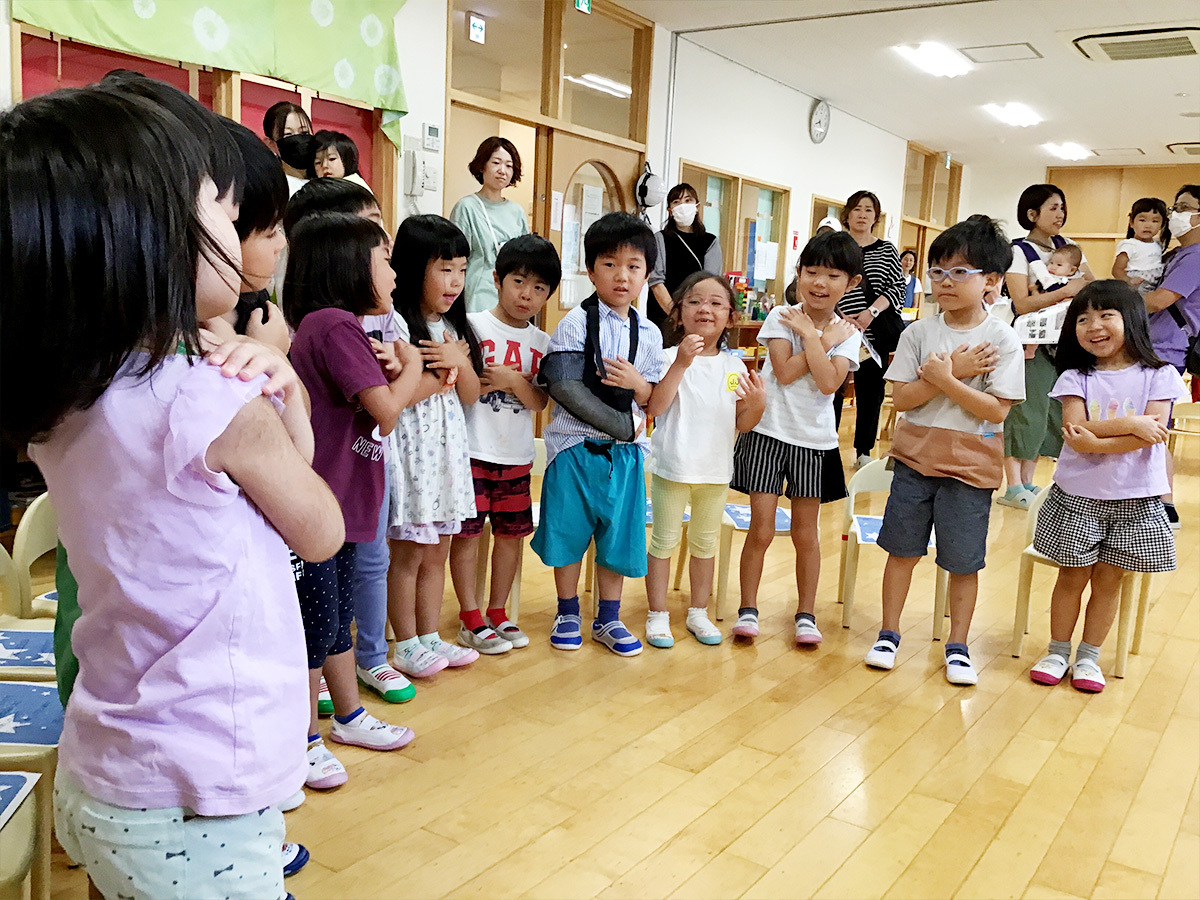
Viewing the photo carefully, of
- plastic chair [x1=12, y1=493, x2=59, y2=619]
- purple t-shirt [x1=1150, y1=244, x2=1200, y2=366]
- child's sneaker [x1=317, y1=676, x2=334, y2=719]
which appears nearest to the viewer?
plastic chair [x1=12, y1=493, x2=59, y2=619]

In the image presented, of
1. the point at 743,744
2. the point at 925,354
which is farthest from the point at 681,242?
the point at 743,744

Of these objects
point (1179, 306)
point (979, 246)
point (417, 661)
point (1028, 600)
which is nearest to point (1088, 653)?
point (1028, 600)

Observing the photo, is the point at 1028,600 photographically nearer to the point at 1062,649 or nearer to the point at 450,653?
the point at 1062,649

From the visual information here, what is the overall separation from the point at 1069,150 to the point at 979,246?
949cm

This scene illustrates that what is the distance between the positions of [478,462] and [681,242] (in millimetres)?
3206

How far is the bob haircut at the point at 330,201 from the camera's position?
2.16 m

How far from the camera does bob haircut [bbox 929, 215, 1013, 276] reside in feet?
8.43

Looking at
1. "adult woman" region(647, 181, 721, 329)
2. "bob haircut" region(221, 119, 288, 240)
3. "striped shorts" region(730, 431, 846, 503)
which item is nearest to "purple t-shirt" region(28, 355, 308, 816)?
"bob haircut" region(221, 119, 288, 240)

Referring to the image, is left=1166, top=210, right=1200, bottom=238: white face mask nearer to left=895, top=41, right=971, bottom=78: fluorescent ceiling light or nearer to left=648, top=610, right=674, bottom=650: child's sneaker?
left=895, top=41, right=971, bottom=78: fluorescent ceiling light

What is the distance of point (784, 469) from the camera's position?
288 centimetres

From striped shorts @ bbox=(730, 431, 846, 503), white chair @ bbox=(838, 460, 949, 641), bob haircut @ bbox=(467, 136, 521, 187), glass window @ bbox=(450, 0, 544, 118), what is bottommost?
white chair @ bbox=(838, 460, 949, 641)

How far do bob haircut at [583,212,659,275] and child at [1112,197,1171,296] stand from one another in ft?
10.4

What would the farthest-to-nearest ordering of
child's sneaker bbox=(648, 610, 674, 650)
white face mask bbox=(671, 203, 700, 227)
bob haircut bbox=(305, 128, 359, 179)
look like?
white face mask bbox=(671, 203, 700, 227) < bob haircut bbox=(305, 128, 359, 179) < child's sneaker bbox=(648, 610, 674, 650)

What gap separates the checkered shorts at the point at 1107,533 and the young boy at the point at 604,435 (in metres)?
1.16
